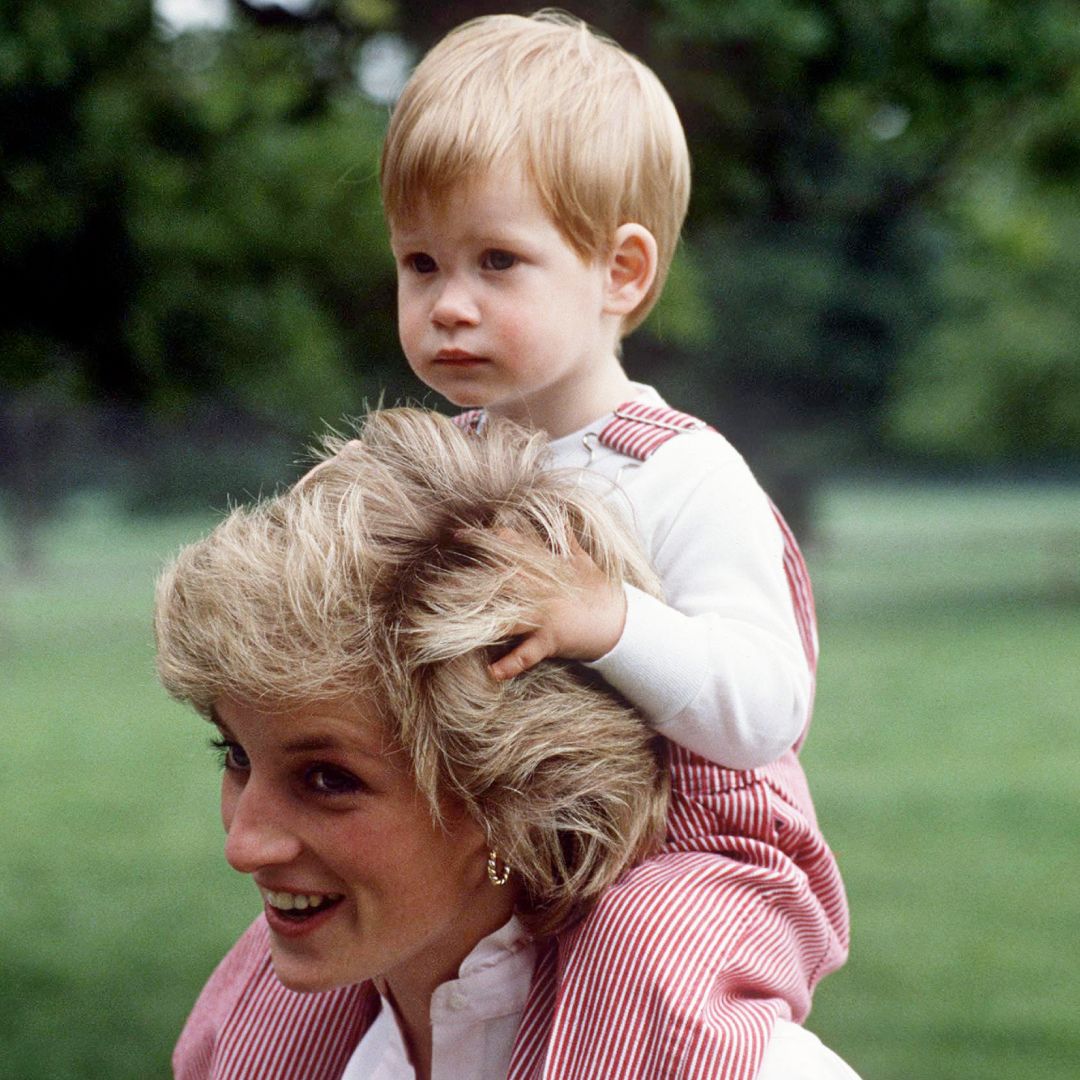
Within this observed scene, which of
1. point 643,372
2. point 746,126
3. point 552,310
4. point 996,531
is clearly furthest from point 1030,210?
point 996,531

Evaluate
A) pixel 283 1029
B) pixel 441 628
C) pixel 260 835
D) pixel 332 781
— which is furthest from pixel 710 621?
pixel 283 1029

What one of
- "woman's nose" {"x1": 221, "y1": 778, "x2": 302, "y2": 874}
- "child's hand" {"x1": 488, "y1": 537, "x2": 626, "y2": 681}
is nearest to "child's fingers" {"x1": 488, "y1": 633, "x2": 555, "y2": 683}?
"child's hand" {"x1": 488, "y1": 537, "x2": 626, "y2": 681}

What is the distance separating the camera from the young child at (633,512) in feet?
6.67

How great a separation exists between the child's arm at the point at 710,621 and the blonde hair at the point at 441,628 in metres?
0.06

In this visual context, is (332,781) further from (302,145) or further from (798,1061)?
(302,145)

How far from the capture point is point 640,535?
2.27 m

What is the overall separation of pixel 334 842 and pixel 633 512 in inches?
22.8

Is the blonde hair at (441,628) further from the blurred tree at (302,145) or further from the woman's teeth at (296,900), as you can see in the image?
the blurred tree at (302,145)

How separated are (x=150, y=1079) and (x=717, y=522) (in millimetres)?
5364

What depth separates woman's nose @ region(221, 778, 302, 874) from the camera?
6.60 feet

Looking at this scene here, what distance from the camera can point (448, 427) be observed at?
213 cm

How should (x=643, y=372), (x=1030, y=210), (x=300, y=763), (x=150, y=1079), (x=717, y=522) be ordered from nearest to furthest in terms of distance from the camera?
(x=300, y=763) < (x=717, y=522) < (x=150, y=1079) < (x=1030, y=210) < (x=643, y=372)

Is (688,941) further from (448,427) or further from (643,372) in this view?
(643,372)

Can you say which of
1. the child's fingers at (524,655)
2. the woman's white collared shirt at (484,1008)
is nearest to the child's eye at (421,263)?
the child's fingers at (524,655)
